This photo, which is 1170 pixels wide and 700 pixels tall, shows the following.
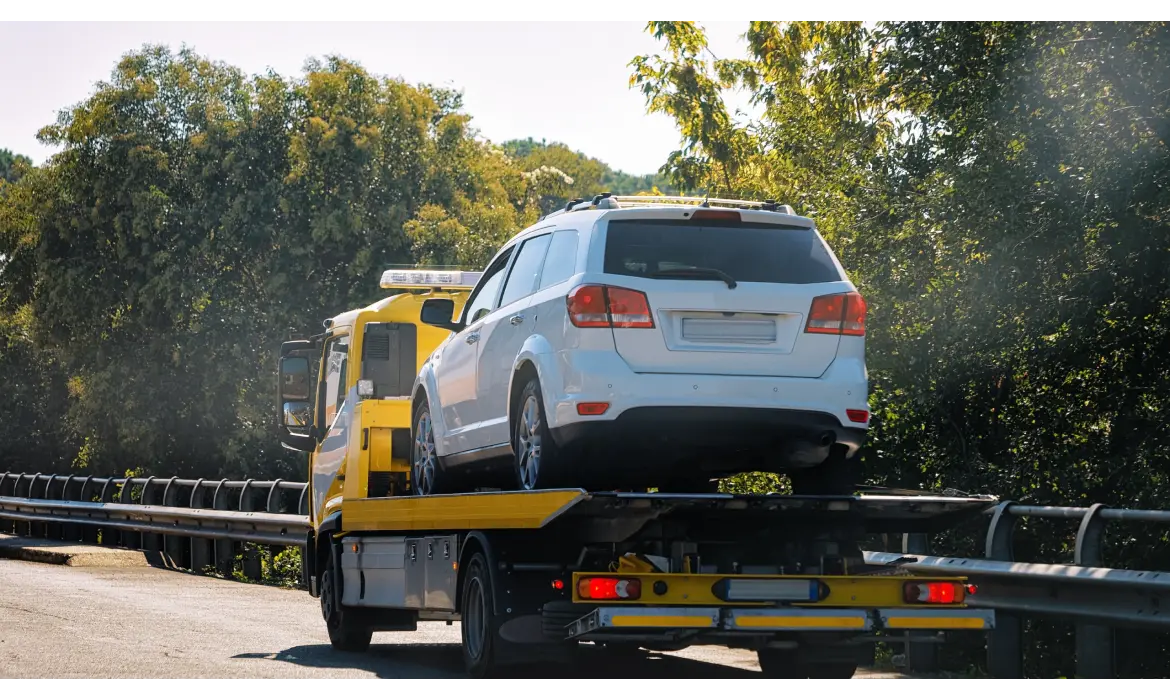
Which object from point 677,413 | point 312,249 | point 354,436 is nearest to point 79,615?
point 354,436

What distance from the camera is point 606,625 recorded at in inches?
310

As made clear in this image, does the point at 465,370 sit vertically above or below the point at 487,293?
below

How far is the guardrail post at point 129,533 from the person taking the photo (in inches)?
1029

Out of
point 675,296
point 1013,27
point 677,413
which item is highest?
point 1013,27

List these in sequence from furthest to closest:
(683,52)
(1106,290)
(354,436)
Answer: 1. (683,52)
2. (1106,290)
3. (354,436)

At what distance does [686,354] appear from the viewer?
8516 mm

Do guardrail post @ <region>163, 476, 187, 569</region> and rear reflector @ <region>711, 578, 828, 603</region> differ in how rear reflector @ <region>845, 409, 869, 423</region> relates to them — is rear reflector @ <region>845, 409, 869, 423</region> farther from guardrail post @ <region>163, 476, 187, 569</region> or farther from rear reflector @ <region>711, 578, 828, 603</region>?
guardrail post @ <region>163, 476, 187, 569</region>

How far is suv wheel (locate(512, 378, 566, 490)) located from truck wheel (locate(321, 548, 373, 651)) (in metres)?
3.32

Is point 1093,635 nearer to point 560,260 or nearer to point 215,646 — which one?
point 560,260

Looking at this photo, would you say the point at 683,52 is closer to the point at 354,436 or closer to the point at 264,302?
the point at 354,436

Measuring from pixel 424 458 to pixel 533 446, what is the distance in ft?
8.33

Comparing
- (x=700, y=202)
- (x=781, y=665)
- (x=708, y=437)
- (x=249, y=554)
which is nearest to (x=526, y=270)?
(x=700, y=202)

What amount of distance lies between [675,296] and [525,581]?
1.71 m

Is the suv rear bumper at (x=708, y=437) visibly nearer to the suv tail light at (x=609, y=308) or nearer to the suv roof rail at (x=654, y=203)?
the suv tail light at (x=609, y=308)
